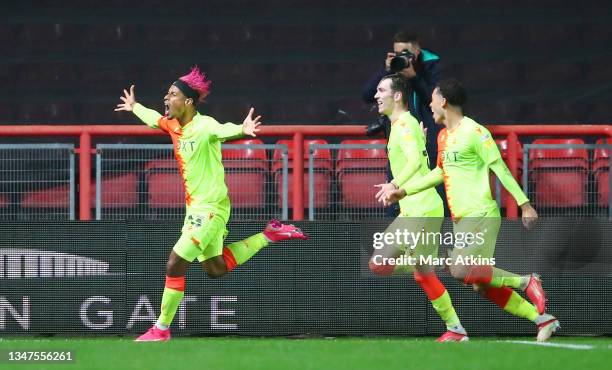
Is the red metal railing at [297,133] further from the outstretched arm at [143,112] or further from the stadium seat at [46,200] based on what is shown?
the outstretched arm at [143,112]

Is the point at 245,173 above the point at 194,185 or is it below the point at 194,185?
above

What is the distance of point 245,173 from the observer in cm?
1203

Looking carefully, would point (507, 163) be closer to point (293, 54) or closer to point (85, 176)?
point (85, 176)

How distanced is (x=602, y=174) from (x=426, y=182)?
5.49ft

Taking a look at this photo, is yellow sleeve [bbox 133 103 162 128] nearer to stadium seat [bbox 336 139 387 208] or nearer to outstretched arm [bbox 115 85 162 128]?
outstretched arm [bbox 115 85 162 128]

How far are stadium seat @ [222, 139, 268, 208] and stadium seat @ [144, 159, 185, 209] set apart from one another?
368mm

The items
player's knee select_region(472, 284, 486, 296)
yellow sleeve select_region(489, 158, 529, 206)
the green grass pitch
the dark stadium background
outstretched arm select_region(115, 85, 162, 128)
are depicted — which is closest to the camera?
the green grass pitch

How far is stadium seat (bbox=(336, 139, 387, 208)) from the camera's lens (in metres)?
12.0

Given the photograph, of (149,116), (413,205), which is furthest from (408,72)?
(149,116)

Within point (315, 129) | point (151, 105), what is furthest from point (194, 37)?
point (315, 129)

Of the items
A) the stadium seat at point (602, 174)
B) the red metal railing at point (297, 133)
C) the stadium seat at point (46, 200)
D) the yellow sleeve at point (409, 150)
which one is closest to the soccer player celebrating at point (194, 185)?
the red metal railing at point (297, 133)

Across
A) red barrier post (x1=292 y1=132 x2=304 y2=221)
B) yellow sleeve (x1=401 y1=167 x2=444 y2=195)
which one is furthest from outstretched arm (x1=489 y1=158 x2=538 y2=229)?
red barrier post (x1=292 y1=132 x2=304 y2=221)

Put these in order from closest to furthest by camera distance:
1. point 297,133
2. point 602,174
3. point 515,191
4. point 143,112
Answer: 1. point 515,191
2. point 143,112
3. point 602,174
4. point 297,133

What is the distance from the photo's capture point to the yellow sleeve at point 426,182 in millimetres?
10867
